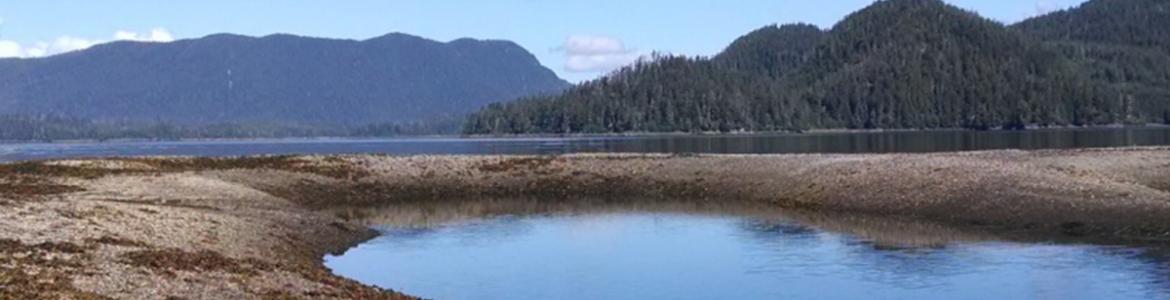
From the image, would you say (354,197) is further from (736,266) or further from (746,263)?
(736,266)

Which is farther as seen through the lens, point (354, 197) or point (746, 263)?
point (354, 197)

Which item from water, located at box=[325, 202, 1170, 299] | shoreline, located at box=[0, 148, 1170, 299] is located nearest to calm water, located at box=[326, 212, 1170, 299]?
water, located at box=[325, 202, 1170, 299]

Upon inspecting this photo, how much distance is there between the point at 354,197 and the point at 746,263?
4485cm

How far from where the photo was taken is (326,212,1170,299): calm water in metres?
36.1

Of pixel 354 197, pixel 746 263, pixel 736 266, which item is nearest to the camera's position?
pixel 736 266

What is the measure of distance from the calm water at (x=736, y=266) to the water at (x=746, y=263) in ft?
0.20

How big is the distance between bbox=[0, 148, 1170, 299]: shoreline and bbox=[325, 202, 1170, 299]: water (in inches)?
138

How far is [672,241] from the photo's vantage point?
52094 millimetres

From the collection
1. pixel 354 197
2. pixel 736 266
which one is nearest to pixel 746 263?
Answer: pixel 736 266

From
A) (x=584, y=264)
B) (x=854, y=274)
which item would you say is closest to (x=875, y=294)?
(x=854, y=274)

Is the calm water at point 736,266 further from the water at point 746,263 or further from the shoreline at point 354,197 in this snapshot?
the shoreline at point 354,197

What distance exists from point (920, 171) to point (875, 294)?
3615 centimetres

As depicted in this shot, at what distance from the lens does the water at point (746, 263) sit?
36.2 metres

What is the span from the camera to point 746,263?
43.2m
